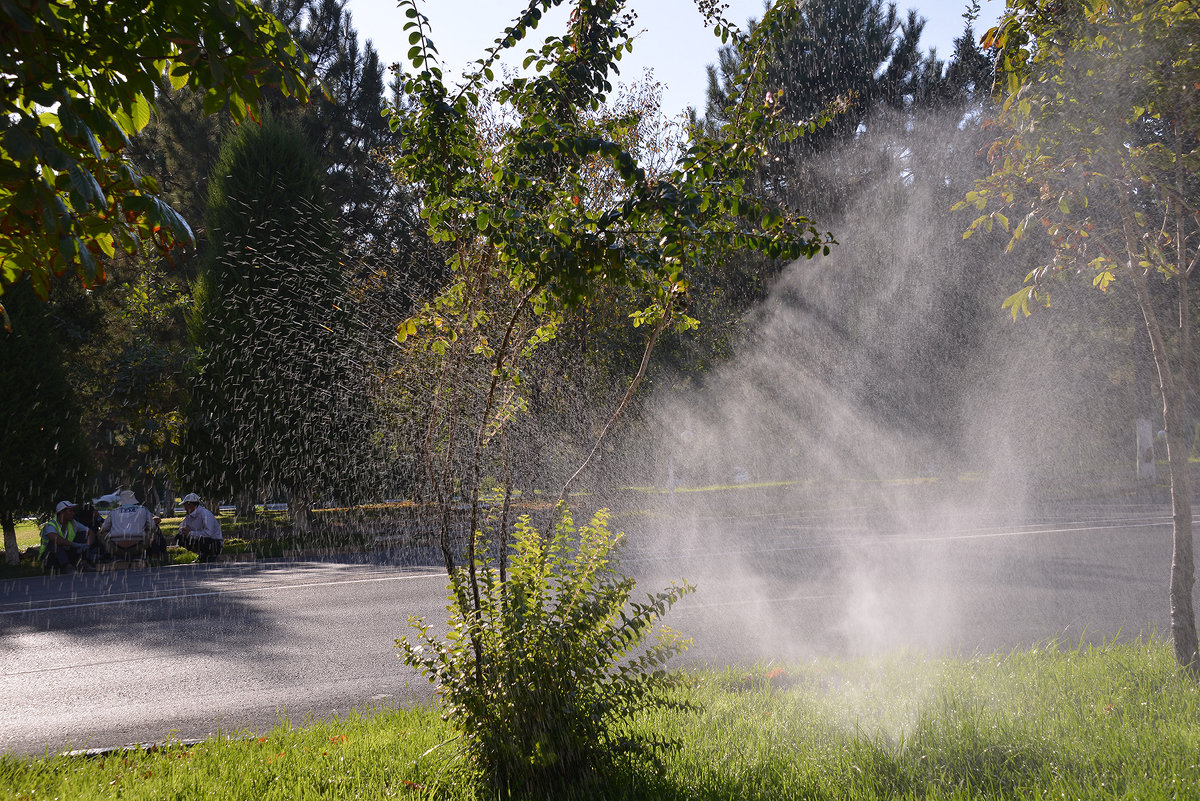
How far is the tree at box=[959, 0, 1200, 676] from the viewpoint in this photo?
4766 millimetres

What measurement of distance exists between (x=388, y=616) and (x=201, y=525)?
7.39m

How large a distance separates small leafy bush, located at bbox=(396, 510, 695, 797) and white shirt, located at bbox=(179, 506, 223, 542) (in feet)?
40.4

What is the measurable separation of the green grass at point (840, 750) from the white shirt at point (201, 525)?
34.8ft

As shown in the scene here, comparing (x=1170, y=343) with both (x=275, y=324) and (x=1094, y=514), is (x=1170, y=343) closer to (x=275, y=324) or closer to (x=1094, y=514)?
(x=1094, y=514)

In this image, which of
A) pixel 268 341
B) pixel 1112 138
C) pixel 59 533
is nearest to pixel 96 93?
pixel 1112 138

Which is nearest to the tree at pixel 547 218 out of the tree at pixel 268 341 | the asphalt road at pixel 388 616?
the asphalt road at pixel 388 616

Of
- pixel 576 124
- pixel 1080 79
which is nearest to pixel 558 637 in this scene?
pixel 576 124

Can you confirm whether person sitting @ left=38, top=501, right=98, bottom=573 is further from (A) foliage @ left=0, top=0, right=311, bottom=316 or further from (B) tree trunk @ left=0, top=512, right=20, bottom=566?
(A) foliage @ left=0, top=0, right=311, bottom=316

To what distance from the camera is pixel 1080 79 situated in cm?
495

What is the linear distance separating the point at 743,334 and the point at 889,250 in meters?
4.23

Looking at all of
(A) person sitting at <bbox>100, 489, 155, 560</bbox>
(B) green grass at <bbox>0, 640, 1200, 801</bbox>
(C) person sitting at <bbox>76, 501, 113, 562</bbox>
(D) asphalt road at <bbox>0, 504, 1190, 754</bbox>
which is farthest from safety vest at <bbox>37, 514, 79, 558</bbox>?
(B) green grass at <bbox>0, 640, 1200, 801</bbox>

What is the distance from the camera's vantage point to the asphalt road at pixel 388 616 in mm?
5996

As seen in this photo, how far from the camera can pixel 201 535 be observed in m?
14.4

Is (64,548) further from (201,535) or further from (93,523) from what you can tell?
(93,523)
